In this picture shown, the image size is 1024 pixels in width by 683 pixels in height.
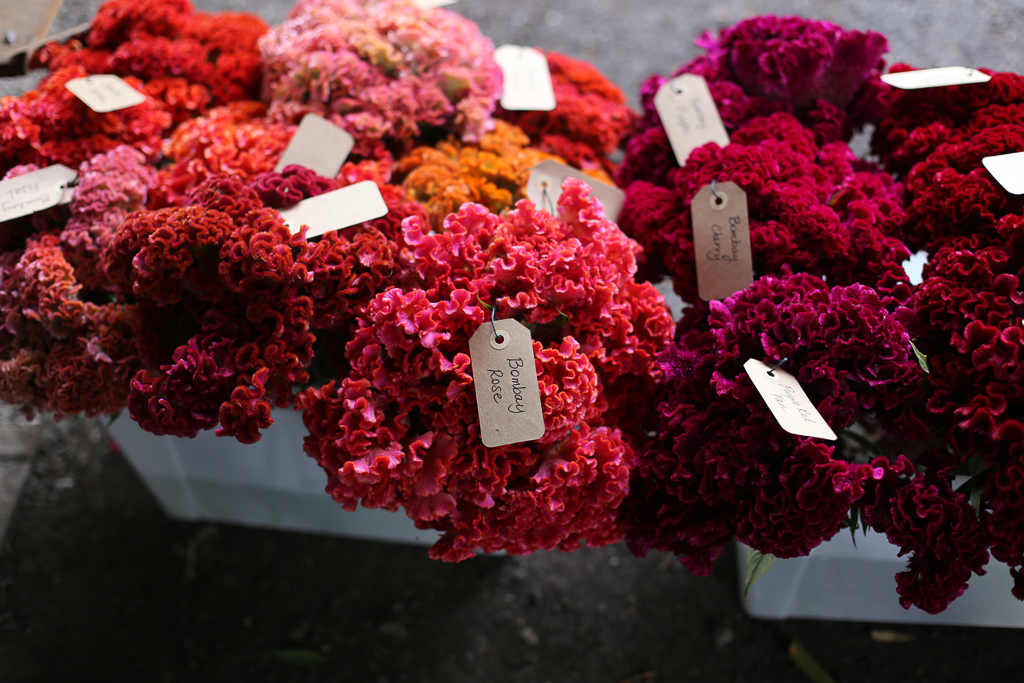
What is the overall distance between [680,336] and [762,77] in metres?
0.78

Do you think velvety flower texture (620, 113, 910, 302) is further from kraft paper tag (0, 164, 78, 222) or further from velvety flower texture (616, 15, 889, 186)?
kraft paper tag (0, 164, 78, 222)

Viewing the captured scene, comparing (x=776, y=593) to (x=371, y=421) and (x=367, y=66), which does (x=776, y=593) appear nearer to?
(x=371, y=421)

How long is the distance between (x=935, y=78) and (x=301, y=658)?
7.88ft

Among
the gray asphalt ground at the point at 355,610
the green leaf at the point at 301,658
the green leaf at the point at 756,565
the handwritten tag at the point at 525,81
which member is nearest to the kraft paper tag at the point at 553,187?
the handwritten tag at the point at 525,81

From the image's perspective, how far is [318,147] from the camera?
1.75m

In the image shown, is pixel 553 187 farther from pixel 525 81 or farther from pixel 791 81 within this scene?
pixel 791 81

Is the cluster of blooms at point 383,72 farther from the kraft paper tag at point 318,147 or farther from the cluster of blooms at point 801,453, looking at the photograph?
the cluster of blooms at point 801,453

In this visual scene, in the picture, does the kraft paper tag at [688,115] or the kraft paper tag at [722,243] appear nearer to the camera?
the kraft paper tag at [722,243]

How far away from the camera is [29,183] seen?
5.50 feet

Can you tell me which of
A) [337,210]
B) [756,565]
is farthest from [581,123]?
[756,565]

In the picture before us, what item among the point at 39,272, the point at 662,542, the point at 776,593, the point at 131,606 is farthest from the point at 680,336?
the point at 131,606

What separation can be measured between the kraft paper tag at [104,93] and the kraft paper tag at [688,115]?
145 cm

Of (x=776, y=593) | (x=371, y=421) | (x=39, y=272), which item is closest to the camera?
(x=371, y=421)

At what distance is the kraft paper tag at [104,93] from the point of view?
1788mm
